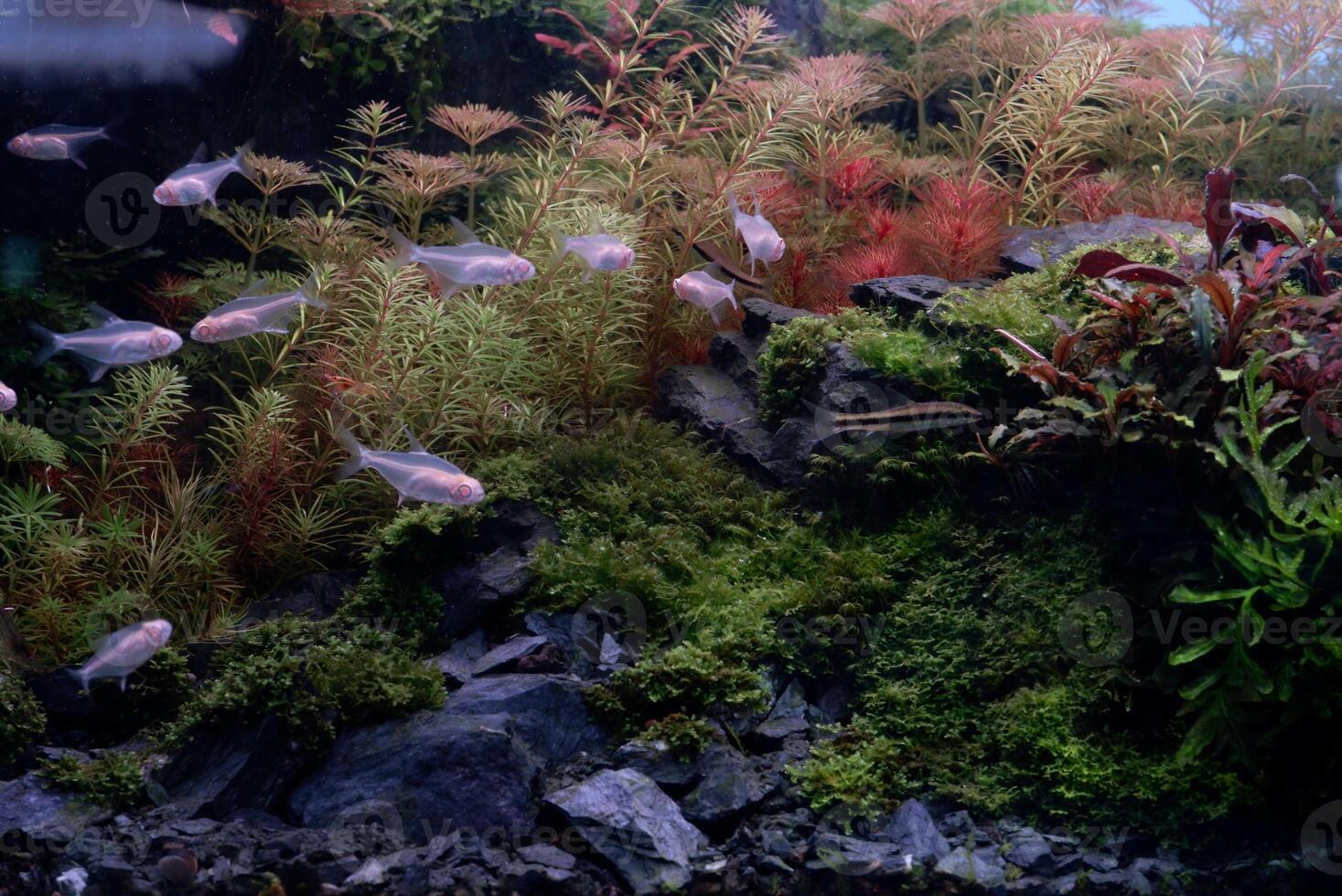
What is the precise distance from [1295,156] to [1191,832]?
22.4 feet

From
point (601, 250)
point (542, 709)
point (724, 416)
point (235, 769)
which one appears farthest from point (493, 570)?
point (724, 416)

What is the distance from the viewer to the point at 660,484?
202 inches

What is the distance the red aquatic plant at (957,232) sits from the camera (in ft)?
20.6

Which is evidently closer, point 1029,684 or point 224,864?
point 224,864

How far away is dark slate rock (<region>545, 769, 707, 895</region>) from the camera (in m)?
3.13

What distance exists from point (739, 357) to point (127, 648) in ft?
12.4

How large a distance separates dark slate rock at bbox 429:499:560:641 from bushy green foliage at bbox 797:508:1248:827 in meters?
1.74

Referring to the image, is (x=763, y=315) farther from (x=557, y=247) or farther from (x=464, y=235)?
(x=464, y=235)

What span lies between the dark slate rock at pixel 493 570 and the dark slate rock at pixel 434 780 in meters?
0.86

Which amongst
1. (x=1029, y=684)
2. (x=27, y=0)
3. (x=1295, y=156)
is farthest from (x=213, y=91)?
(x=1295, y=156)

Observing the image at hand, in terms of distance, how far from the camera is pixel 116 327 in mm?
4438

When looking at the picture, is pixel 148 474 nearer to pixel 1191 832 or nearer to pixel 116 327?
pixel 116 327

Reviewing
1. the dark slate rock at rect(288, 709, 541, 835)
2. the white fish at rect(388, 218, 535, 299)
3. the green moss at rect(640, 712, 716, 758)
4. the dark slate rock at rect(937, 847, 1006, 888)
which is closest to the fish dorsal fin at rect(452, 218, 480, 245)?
the white fish at rect(388, 218, 535, 299)

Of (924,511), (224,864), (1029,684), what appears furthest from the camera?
(924,511)
